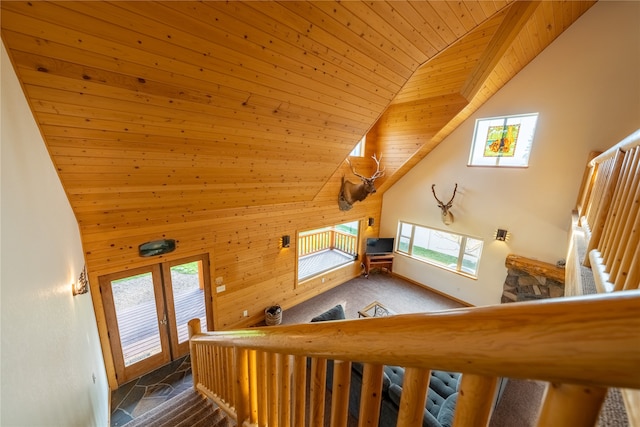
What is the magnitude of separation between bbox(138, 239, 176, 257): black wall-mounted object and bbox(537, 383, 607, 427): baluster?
4.24 metres

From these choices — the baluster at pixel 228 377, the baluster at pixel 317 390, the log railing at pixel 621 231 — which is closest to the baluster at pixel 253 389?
the baluster at pixel 228 377

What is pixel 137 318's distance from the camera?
4.52m

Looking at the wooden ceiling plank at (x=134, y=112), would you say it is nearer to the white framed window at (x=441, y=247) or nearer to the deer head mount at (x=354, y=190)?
the deer head mount at (x=354, y=190)

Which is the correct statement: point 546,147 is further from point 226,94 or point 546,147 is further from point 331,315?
point 226,94

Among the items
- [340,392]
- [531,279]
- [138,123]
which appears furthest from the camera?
[531,279]

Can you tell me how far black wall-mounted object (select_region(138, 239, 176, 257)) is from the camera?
11.6ft

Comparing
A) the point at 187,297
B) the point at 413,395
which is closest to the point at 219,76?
the point at 413,395

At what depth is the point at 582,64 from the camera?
4.02 metres

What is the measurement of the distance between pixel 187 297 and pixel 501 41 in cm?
707

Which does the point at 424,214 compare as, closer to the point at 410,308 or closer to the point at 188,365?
the point at 410,308

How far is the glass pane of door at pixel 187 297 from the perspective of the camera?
453cm

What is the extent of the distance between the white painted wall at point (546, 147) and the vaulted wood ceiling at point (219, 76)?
2.04 ft

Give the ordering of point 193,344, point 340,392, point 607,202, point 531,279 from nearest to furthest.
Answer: point 340,392
point 607,202
point 193,344
point 531,279

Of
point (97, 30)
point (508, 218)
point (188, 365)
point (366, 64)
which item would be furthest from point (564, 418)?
point (508, 218)
